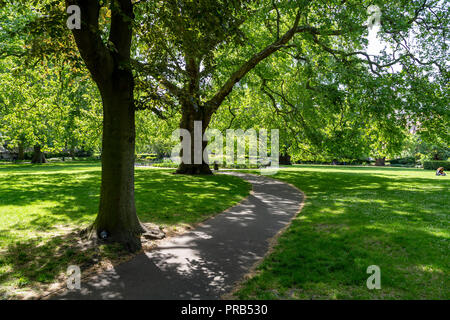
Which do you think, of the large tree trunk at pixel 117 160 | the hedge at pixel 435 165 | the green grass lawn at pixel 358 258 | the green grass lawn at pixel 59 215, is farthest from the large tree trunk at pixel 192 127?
the hedge at pixel 435 165

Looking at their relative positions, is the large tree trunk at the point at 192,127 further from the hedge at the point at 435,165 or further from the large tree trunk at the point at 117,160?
the hedge at the point at 435,165

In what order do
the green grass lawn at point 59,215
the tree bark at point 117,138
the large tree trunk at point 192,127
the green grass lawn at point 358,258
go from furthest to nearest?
1. the large tree trunk at point 192,127
2. the tree bark at point 117,138
3. the green grass lawn at point 59,215
4. the green grass lawn at point 358,258

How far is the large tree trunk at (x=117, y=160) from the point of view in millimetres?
6176

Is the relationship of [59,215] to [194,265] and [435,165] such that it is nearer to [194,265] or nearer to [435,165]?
[194,265]

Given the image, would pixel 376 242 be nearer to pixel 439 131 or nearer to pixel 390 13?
pixel 439 131

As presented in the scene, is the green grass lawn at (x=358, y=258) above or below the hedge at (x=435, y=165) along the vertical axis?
below

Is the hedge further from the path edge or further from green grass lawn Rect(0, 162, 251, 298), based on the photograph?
the path edge

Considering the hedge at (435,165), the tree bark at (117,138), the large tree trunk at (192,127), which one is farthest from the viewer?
the hedge at (435,165)

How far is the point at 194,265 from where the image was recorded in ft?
16.5

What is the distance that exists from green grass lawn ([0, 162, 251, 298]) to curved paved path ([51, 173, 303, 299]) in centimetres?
83

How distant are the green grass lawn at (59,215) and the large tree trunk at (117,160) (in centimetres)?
63

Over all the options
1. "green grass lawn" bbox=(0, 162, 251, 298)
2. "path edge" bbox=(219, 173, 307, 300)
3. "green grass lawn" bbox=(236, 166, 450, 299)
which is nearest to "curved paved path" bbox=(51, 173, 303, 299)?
"path edge" bbox=(219, 173, 307, 300)

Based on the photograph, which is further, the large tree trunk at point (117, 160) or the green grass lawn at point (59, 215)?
the large tree trunk at point (117, 160)

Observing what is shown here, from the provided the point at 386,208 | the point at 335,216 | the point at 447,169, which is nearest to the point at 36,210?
the point at 335,216
